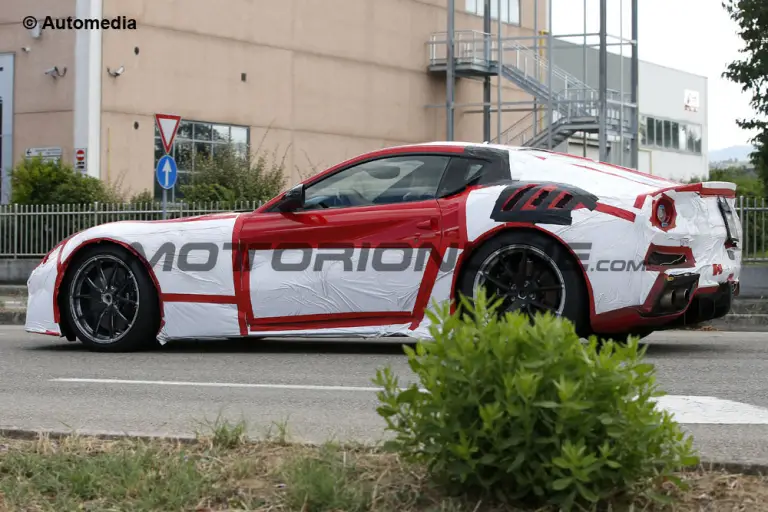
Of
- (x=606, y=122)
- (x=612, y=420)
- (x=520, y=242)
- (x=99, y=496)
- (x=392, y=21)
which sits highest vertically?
(x=392, y=21)

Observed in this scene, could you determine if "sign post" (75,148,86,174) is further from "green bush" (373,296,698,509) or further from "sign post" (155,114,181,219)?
"green bush" (373,296,698,509)

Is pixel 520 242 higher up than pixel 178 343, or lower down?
higher up

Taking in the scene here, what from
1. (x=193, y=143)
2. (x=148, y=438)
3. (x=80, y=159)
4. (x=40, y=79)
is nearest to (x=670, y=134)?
(x=193, y=143)

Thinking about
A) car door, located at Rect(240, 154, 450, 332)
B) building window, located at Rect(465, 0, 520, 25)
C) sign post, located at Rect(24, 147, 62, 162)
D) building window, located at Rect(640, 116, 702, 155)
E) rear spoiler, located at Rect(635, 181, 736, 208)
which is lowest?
car door, located at Rect(240, 154, 450, 332)

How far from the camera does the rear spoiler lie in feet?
27.2

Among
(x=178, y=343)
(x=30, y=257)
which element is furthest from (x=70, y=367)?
(x=30, y=257)

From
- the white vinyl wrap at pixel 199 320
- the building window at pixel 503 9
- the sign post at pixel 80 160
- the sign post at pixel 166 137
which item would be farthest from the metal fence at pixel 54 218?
the building window at pixel 503 9

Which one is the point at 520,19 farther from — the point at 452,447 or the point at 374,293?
the point at 452,447

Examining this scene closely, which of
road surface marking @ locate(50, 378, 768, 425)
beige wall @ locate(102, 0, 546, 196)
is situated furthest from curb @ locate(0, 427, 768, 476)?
beige wall @ locate(102, 0, 546, 196)

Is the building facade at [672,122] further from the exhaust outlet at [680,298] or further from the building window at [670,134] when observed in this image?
the exhaust outlet at [680,298]

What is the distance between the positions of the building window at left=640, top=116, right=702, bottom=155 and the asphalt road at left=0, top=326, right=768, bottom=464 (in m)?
55.2

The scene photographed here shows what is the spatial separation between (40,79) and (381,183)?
79.6ft

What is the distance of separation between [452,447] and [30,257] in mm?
20123

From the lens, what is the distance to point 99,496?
4.29m
